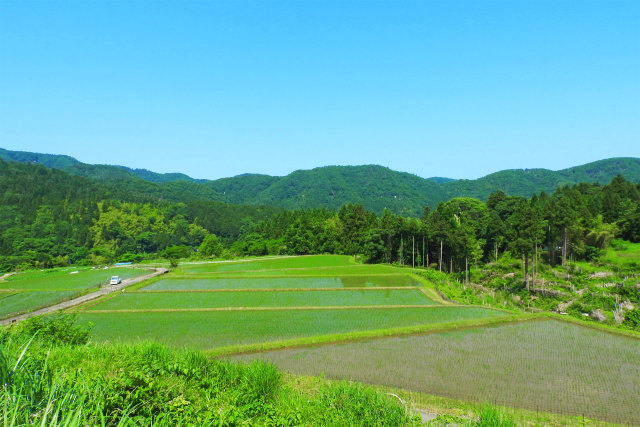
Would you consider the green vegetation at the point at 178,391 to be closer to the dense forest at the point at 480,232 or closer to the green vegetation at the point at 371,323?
the green vegetation at the point at 371,323

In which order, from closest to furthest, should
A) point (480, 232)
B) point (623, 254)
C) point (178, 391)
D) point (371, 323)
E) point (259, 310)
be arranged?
point (178, 391) < point (371, 323) < point (259, 310) < point (623, 254) < point (480, 232)

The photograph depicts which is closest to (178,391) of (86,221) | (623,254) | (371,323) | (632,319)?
(371,323)

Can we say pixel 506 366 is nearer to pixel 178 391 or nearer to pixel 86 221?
pixel 178 391

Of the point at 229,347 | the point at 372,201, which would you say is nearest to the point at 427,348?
the point at 229,347

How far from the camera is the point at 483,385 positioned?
1171 centimetres

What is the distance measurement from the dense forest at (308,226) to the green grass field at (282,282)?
1217 centimetres

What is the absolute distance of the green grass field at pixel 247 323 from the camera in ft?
55.4

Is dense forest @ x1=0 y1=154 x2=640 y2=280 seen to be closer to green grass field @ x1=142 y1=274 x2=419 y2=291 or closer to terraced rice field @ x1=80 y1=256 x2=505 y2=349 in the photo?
green grass field @ x1=142 y1=274 x2=419 y2=291

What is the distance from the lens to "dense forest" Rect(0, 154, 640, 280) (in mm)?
42625

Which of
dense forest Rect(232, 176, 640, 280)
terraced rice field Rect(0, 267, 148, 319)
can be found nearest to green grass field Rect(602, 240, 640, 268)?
dense forest Rect(232, 176, 640, 280)

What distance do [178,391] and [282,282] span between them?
25344 millimetres

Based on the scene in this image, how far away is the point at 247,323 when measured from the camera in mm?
19359

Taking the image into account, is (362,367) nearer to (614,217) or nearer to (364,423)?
(364,423)

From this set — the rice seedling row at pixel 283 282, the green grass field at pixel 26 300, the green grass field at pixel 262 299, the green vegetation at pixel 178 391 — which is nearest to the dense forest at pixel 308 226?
the rice seedling row at pixel 283 282
